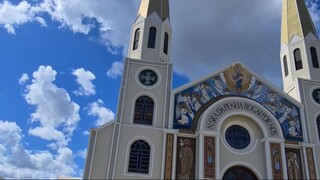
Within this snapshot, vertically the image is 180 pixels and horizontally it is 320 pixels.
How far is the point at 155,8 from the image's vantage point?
24.4 metres

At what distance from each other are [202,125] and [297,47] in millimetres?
10957

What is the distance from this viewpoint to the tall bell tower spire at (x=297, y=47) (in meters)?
23.7

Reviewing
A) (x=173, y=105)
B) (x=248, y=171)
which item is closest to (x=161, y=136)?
(x=173, y=105)

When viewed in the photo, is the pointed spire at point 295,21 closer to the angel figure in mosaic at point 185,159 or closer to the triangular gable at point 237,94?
the triangular gable at point 237,94

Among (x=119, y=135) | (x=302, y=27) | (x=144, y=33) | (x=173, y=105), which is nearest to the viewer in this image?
(x=119, y=135)

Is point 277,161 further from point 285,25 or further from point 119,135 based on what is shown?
point 285,25

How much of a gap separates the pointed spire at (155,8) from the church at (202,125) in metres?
0.48

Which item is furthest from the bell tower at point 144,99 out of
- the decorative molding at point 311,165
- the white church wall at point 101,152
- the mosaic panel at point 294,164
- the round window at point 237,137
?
the decorative molding at point 311,165

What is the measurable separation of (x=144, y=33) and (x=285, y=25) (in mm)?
11942

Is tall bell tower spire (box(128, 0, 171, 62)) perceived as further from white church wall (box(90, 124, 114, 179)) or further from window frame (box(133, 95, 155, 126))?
white church wall (box(90, 124, 114, 179))

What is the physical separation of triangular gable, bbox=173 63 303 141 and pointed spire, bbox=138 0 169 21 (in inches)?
248

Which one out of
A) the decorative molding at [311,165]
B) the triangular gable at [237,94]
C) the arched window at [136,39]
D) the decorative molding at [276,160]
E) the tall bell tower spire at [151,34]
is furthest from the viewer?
the arched window at [136,39]

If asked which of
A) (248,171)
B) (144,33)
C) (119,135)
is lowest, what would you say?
(248,171)

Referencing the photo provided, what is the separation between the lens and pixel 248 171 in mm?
19109
